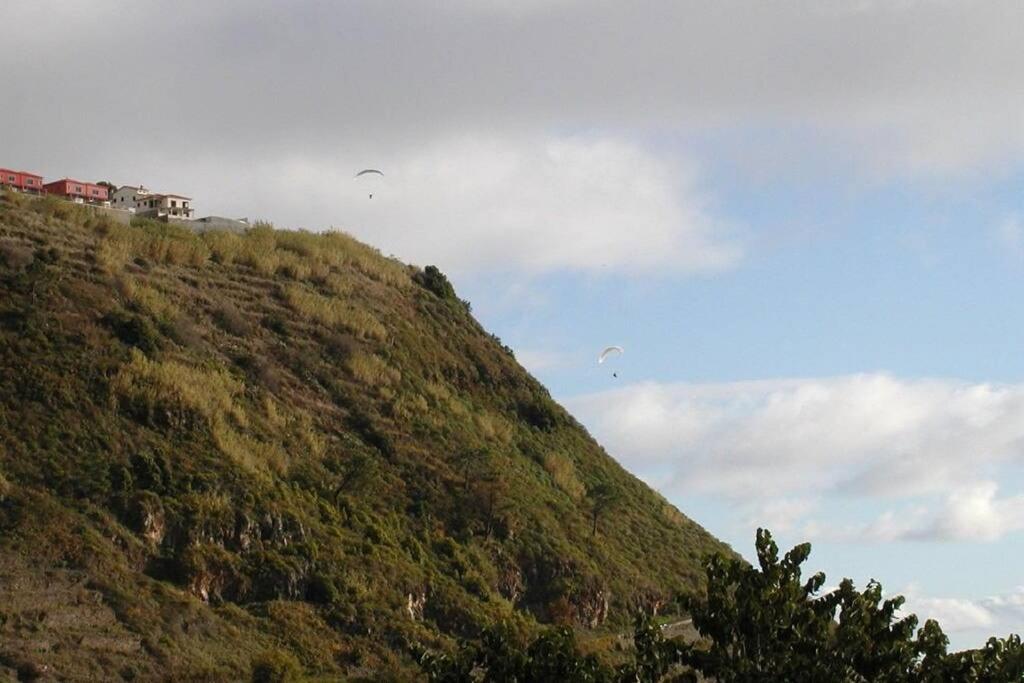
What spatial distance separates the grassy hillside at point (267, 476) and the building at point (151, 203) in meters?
7.28

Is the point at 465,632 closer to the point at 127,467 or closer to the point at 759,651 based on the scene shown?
the point at 127,467

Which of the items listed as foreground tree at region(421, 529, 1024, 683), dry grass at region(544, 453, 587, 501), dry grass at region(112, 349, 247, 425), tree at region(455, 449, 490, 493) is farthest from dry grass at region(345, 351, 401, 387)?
foreground tree at region(421, 529, 1024, 683)

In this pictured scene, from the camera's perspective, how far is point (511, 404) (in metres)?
77.7

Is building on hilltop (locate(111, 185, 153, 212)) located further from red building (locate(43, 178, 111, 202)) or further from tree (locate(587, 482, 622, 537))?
tree (locate(587, 482, 622, 537))

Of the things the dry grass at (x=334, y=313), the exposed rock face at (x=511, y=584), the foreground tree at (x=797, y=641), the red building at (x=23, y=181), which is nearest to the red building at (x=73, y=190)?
the red building at (x=23, y=181)

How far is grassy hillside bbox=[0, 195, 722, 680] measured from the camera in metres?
43.7

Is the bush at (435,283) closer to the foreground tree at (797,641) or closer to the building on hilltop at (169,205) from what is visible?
the building on hilltop at (169,205)

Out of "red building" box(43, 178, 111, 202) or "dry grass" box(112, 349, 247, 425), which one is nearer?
"dry grass" box(112, 349, 247, 425)

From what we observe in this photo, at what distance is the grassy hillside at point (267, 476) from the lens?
43.7m

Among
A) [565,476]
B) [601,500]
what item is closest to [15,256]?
[565,476]

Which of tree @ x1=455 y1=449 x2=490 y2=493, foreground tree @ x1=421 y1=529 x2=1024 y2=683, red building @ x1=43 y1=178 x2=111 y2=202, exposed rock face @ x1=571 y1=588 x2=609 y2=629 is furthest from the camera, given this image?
red building @ x1=43 y1=178 x2=111 y2=202

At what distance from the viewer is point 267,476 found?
176 feet

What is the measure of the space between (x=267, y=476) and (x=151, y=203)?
4436 centimetres

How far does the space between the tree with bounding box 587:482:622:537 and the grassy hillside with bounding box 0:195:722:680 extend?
206 millimetres
